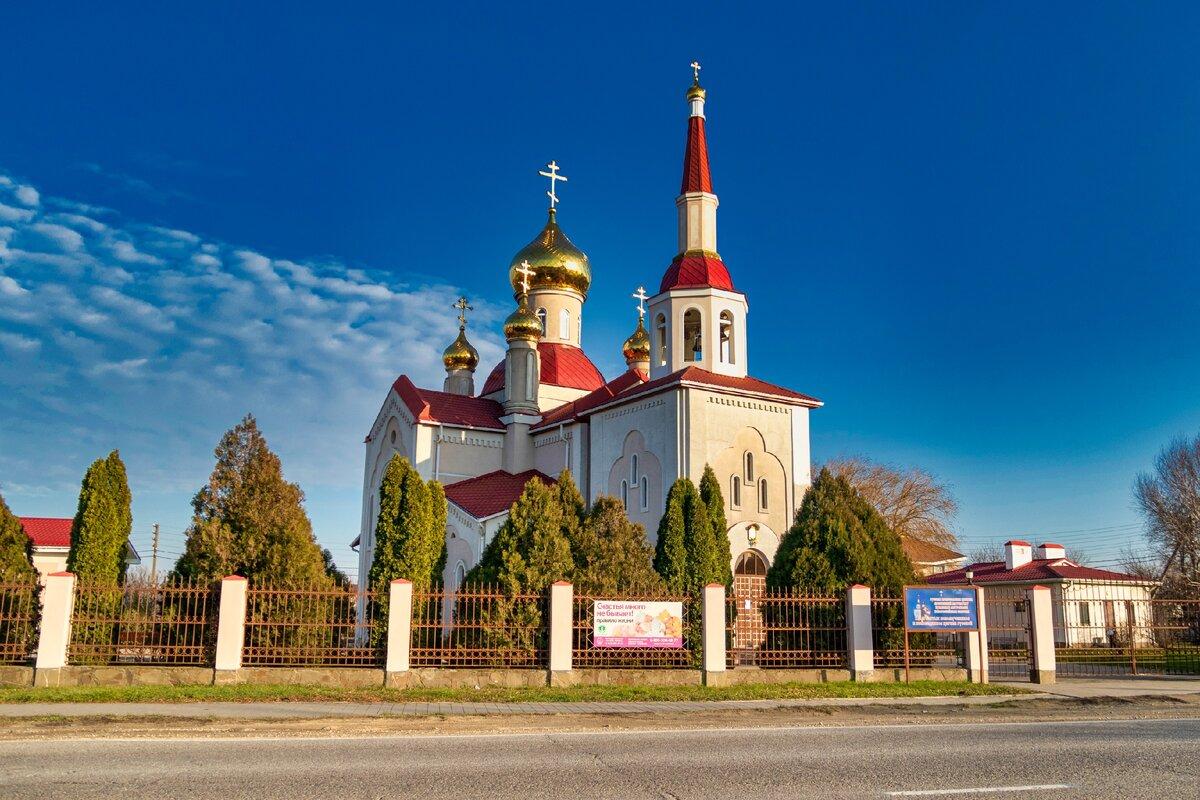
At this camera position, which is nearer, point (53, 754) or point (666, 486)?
point (53, 754)

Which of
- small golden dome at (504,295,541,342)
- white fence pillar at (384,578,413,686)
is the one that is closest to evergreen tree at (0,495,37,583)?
white fence pillar at (384,578,413,686)

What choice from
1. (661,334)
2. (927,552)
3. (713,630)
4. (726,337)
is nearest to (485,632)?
(713,630)

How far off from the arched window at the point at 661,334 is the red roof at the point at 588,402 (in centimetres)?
170

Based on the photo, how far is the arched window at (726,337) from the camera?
94.5 feet

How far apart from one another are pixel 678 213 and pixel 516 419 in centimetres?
941

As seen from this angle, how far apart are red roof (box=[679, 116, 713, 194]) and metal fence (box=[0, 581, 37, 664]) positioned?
20.7 metres

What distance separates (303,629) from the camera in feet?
52.2

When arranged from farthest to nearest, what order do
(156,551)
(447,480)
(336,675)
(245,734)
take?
(156,551), (447,480), (336,675), (245,734)

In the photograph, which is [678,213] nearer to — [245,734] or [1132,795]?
[245,734]

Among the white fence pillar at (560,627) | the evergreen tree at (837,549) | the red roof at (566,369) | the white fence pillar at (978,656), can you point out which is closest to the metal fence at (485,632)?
the white fence pillar at (560,627)

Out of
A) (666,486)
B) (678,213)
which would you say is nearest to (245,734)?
(666,486)

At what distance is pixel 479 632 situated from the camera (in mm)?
16453

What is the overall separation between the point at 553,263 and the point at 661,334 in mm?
10624

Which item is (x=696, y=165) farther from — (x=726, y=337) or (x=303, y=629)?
(x=303, y=629)
